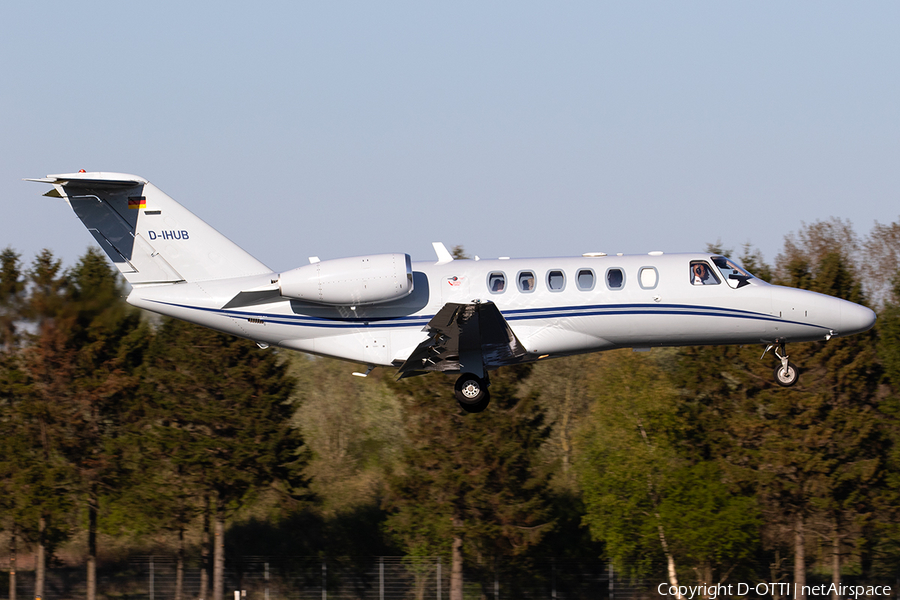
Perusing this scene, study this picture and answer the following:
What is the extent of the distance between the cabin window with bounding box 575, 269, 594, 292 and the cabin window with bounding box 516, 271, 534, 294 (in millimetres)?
807

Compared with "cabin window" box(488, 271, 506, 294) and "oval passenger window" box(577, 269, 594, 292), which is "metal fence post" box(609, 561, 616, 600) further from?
"cabin window" box(488, 271, 506, 294)

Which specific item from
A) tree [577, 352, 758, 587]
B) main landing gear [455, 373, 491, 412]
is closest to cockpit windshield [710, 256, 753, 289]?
main landing gear [455, 373, 491, 412]

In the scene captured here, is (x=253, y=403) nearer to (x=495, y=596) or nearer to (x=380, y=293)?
(x=495, y=596)

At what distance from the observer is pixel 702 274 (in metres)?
18.7

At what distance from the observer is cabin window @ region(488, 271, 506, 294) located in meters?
18.1

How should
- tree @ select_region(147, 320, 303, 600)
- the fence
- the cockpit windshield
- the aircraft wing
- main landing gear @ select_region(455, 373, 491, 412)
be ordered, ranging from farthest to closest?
tree @ select_region(147, 320, 303, 600) < the fence < the cockpit windshield < main landing gear @ select_region(455, 373, 491, 412) < the aircraft wing

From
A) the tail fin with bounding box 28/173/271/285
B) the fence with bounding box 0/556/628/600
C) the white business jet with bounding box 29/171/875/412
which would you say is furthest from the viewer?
the fence with bounding box 0/556/628/600

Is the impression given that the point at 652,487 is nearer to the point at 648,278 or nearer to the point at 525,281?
the point at 648,278

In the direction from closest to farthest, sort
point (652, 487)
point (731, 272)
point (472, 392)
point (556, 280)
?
point (556, 280), point (472, 392), point (731, 272), point (652, 487)

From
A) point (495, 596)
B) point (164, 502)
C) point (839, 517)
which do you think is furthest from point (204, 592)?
point (839, 517)

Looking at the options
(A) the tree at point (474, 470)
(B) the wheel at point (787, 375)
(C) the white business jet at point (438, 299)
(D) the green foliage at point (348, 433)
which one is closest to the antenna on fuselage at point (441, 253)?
(C) the white business jet at point (438, 299)

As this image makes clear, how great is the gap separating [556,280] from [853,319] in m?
6.00

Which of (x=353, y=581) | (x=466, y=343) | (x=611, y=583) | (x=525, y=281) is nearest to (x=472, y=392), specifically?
(x=466, y=343)

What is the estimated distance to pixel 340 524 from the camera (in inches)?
1695
